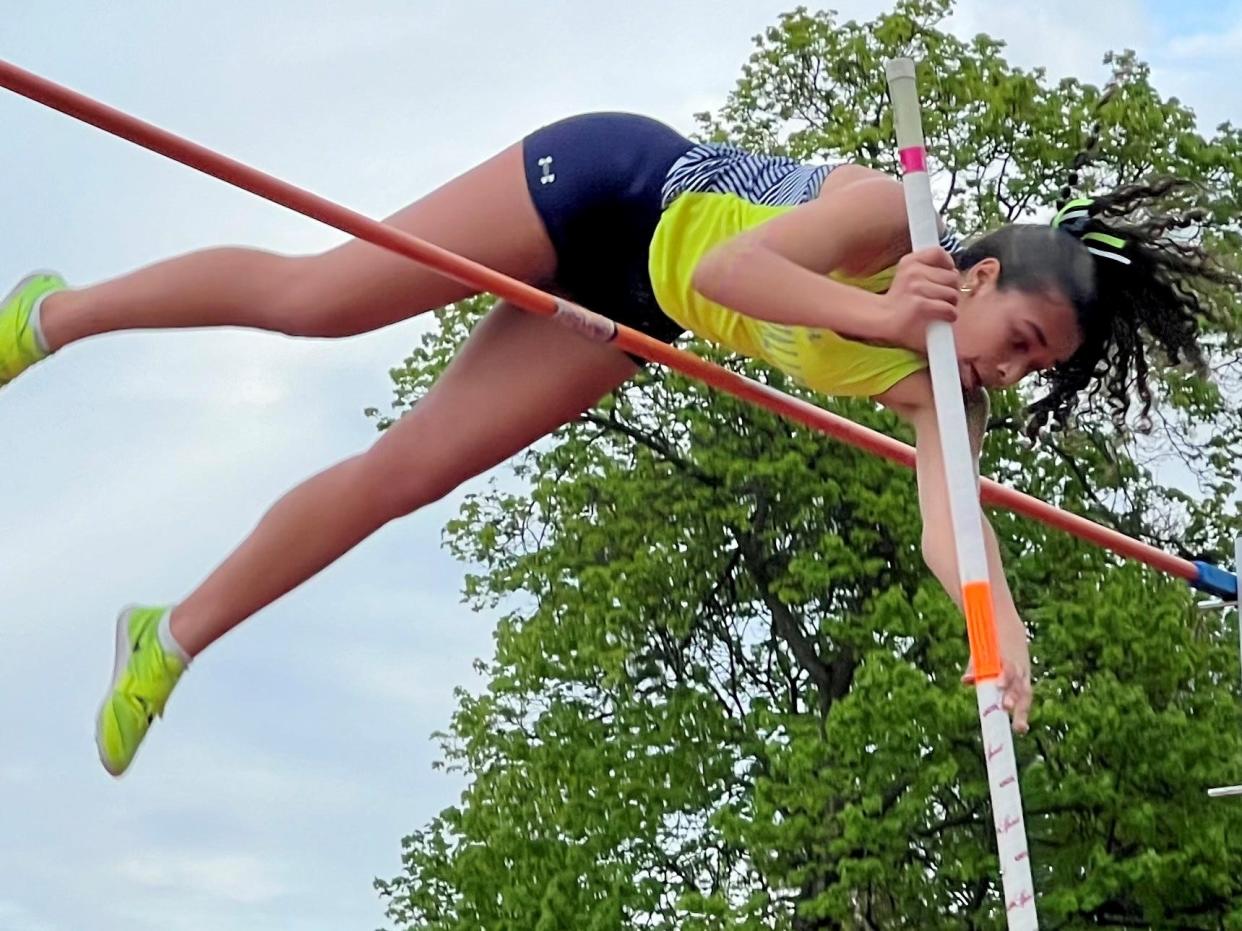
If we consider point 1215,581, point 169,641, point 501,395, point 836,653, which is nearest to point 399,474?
point 501,395

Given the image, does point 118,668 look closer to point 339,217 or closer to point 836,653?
point 339,217

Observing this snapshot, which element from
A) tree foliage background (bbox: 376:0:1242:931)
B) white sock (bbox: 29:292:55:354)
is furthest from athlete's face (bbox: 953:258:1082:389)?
tree foliage background (bbox: 376:0:1242:931)

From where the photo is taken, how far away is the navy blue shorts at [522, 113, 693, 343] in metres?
3.93

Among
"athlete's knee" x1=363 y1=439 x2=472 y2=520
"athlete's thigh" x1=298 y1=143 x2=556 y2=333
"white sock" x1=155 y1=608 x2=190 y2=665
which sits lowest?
"white sock" x1=155 y1=608 x2=190 y2=665

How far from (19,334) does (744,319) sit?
135cm

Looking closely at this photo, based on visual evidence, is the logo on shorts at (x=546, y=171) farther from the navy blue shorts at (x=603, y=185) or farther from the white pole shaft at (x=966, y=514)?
the white pole shaft at (x=966, y=514)

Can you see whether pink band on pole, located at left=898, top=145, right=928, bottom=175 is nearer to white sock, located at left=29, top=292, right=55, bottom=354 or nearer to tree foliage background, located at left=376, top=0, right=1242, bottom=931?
white sock, located at left=29, top=292, right=55, bottom=354

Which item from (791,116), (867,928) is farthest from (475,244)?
(791,116)

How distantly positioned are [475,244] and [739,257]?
0.54m


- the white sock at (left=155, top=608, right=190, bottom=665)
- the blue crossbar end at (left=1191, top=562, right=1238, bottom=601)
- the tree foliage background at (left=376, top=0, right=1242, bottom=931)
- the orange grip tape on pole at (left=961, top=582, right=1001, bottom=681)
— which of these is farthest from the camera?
the tree foliage background at (left=376, top=0, right=1242, bottom=931)

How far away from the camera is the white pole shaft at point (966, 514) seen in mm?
3318

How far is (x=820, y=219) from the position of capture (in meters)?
3.73

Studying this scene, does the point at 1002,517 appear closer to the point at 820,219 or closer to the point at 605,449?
the point at 605,449

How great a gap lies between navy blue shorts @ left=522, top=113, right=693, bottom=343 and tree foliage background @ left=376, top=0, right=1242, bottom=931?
767 cm
